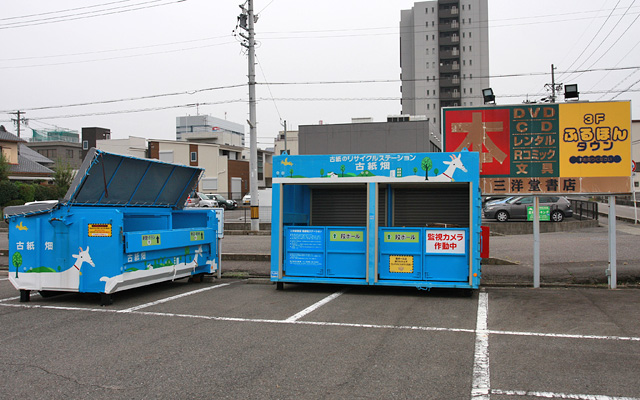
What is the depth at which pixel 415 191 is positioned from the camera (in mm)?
11000

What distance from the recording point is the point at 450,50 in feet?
281

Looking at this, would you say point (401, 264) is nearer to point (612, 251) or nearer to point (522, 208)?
point (612, 251)

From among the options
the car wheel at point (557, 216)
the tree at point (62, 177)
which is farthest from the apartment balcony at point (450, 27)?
the car wheel at point (557, 216)

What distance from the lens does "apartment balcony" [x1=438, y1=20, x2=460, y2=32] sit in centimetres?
8500

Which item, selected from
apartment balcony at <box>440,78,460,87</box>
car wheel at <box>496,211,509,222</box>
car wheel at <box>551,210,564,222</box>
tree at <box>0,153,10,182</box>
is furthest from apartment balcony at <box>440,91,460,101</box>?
tree at <box>0,153,10,182</box>

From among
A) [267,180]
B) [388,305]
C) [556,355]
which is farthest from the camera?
[267,180]

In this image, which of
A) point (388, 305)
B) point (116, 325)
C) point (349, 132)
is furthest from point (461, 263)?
point (349, 132)

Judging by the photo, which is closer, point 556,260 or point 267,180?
point 556,260

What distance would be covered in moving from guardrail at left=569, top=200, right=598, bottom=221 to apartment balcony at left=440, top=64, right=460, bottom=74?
61.2 meters

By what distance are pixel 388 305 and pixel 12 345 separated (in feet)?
17.9

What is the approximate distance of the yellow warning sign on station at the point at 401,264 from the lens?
372 inches

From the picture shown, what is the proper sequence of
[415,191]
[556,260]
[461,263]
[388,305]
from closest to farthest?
[388,305], [461,263], [415,191], [556,260]

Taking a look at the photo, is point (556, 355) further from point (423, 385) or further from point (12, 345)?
point (12, 345)

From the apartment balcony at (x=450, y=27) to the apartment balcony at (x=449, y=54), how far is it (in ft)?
11.3
